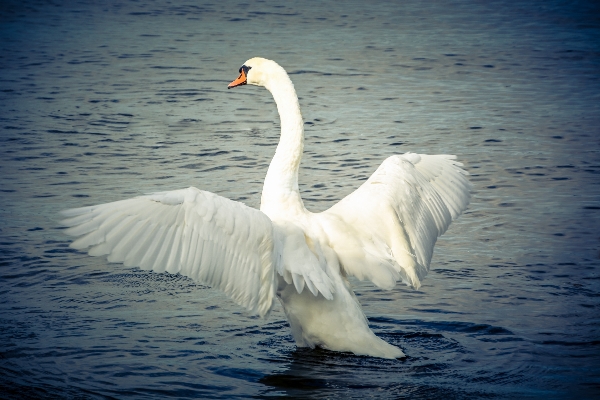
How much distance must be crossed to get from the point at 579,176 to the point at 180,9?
14.7 meters

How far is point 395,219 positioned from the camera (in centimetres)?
710

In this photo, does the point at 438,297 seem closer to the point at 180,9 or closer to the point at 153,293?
the point at 153,293

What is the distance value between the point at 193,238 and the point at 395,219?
1.72 m

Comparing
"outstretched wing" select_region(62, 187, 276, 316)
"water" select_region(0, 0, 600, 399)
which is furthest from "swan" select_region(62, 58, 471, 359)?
"water" select_region(0, 0, 600, 399)

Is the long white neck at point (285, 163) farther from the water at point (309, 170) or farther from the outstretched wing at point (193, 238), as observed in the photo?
the water at point (309, 170)

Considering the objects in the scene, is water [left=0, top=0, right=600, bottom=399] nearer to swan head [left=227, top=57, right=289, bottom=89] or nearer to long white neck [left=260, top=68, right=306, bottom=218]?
long white neck [left=260, top=68, right=306, bottom=218]

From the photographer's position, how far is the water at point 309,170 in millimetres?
6727

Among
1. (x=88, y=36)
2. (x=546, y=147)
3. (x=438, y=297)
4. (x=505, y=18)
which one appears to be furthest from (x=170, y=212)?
(x=505, y=18)

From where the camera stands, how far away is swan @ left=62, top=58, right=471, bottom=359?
593cm

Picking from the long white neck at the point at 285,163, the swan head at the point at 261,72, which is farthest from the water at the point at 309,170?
the swan head at the point at 261,72

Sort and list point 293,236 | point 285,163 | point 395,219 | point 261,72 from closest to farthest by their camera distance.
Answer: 1. point 293,236
2. point 395,219
3. point 285,163
4. point 261,72

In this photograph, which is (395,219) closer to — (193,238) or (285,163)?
(285,163)

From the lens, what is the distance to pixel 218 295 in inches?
320

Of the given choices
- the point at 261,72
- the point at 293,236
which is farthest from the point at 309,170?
the point at 293,236
